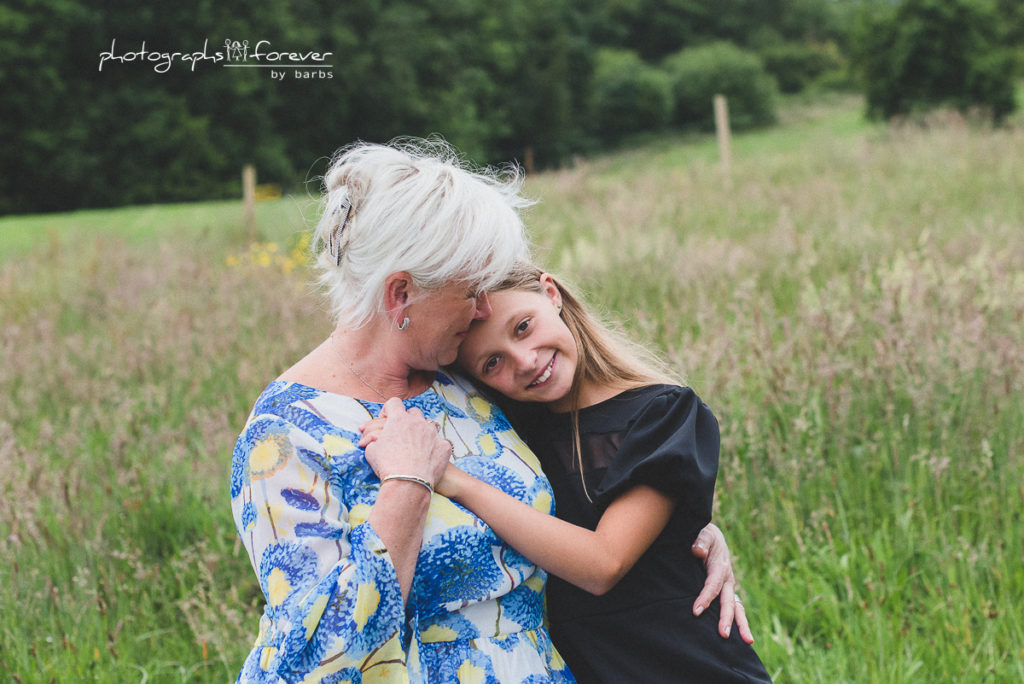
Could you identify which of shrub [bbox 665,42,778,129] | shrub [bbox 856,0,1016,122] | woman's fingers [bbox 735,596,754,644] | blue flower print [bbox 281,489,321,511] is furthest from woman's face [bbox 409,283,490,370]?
shrub [bbox 665,42,778,129]

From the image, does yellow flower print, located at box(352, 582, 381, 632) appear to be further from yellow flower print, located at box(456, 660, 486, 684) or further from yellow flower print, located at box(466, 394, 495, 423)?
yellow flower print, located at box(466, 394, 495, 423)

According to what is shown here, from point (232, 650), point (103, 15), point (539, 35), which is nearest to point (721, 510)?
point (232, 650)

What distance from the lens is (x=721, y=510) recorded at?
3184 millimetres

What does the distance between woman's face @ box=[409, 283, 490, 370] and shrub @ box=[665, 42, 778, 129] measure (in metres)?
45.6

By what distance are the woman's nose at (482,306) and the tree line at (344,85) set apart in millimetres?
15275

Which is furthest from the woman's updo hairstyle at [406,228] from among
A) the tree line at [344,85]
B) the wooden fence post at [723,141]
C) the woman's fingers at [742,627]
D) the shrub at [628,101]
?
the shrub at [628,101]

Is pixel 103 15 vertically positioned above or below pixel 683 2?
below

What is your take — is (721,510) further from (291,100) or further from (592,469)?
(291,100)

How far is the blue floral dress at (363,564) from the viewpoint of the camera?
5.06ft

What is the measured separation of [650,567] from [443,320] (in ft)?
2.36

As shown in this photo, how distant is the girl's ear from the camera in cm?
217

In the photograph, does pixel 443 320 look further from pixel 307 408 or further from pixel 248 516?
pixel 248 516

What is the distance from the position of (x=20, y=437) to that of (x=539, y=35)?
5102 centimetres

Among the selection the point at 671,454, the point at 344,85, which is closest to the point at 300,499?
the point at 671,454
